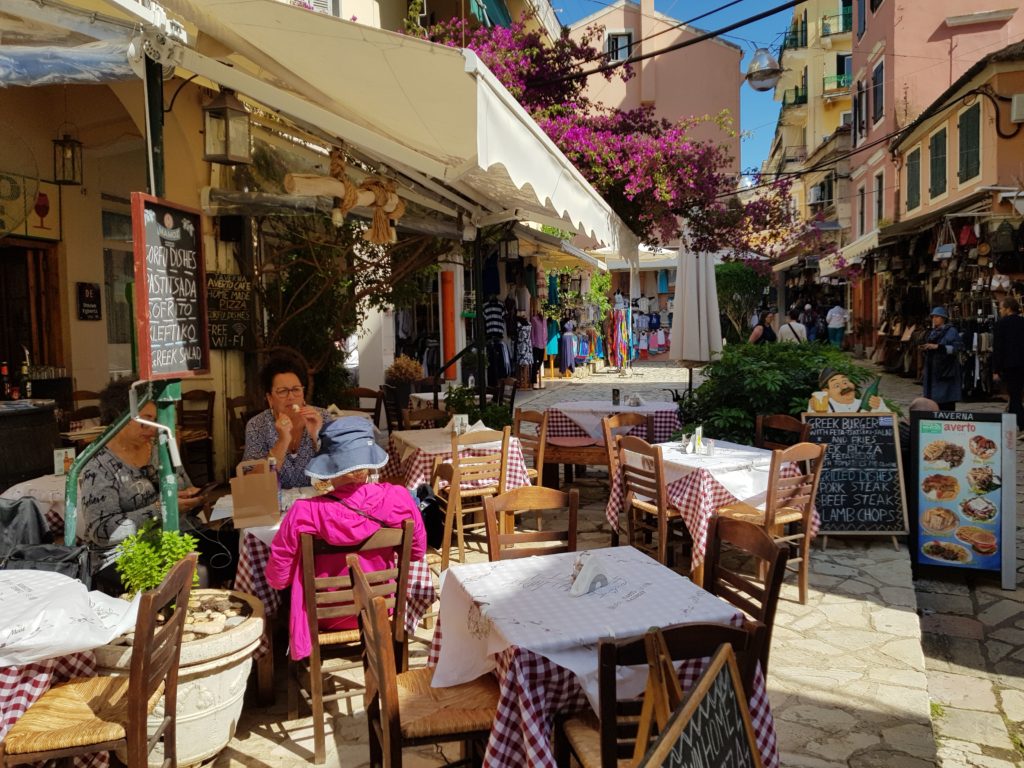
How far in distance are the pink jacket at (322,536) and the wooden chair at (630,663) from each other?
50.8 inches

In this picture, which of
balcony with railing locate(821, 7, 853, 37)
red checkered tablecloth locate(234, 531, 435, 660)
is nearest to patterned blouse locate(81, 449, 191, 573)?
red checkered tablecloth locate(234, 531, 435, 660)

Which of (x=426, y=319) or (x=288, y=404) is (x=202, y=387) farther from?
(x=426, y=319)

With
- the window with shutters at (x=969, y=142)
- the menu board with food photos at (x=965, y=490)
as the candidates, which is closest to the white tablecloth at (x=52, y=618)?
the menu board with food photos at (x=965, y=490)

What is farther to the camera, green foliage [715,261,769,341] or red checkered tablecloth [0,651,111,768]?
green foliage [715,261,769,341]

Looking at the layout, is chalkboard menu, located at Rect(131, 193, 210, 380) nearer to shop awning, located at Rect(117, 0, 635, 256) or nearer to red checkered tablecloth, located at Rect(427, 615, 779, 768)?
shop awning, located at Rect(117, 0, 635, 256)

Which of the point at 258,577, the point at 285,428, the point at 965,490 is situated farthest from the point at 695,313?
the point at 258,577

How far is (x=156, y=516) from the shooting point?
394 cm

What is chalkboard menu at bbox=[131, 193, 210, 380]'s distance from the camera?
10.6 feet

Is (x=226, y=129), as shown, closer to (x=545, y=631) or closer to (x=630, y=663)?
(x=545, y=631)

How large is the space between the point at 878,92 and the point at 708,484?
2410 centimetres

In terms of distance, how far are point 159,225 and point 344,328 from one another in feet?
17.9

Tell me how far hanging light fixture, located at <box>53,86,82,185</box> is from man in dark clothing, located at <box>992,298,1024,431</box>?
38.9 feet

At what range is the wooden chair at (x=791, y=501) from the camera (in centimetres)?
502

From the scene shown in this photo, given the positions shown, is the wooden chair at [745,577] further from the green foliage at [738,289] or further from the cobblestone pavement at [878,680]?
the green foliage at [738,289]
